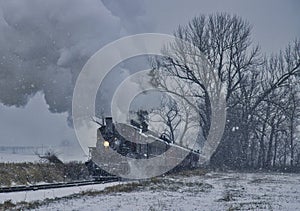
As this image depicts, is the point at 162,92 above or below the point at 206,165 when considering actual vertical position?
above

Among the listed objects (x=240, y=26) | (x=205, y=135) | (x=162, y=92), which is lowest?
(x=205, y=135)

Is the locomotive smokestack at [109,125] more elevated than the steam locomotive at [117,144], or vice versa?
the locomotive smokestack at [109,125]

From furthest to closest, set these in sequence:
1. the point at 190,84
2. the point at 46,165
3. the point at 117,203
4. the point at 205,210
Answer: the point at 190,84 → the point at 46,165 → the point at 117,203 → the point at 205,210

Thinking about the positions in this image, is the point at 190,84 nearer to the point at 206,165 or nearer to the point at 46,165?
the point at 206,165

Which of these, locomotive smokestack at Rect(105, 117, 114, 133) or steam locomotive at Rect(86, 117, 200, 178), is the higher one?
locomotive smokestack at Rect(105, 117, 114, 133)

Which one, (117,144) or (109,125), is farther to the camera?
(109,125)

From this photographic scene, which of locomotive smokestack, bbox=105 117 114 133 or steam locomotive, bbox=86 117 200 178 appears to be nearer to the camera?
steam locomotive, bbox=86 117 200 178

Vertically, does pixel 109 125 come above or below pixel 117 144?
above

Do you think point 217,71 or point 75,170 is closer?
point 75,170

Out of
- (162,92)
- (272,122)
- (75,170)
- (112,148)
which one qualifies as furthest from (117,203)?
(272,122)

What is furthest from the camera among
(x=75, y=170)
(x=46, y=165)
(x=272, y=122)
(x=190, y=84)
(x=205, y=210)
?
(x=272, y=122)

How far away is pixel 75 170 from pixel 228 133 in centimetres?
2455

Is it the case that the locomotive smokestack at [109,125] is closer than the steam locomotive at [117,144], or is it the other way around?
the steam locomotive at [117,144]

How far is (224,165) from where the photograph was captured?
45656mm
